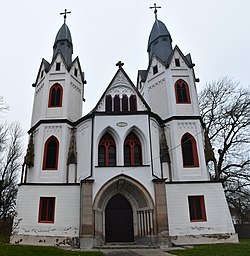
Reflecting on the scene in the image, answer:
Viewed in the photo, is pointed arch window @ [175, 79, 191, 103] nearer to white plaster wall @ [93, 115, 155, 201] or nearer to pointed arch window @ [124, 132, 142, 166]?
white plaster wall @ [93, 115, 155, 201]

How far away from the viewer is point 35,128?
22.8m

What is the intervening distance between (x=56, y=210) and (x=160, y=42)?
1918 centimetres

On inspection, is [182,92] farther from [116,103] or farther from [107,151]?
[107,151]

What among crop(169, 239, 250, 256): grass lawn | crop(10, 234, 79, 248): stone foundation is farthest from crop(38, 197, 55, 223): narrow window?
crop(169, 239, 250, 256): grass lawn

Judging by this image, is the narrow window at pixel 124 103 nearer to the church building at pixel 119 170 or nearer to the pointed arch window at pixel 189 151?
the church building at pixel 119 170

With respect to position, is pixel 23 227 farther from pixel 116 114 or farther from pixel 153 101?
pixel 153 101

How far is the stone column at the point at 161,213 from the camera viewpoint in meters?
17.2

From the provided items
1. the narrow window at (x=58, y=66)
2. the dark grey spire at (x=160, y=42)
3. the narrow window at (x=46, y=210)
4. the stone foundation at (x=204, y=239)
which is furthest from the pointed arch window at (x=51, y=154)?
the dark grey spire at (x=160, y=42)

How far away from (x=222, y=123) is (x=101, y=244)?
57.1 feet

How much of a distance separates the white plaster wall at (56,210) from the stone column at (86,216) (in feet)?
3.76

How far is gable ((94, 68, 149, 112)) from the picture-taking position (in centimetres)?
2178

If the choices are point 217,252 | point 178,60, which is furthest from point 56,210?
point 178,60

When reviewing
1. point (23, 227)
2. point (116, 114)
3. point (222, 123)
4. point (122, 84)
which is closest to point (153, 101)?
point (122, 84)

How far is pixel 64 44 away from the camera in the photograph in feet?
91.5
